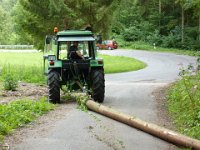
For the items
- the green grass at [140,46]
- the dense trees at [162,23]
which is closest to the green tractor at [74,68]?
the green grass at [140,46]

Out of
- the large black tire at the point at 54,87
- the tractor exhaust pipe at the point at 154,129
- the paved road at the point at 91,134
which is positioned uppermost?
the large black tire at the point at 54,87

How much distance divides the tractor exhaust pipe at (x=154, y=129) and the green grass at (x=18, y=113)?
5.06ft

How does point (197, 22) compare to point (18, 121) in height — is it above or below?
above

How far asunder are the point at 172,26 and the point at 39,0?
115 feet

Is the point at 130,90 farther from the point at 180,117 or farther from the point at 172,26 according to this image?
the point at 172,26

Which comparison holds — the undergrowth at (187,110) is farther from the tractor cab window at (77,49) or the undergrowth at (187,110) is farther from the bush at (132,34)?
the bush at (132,34)

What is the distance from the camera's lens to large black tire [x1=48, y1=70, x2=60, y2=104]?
1438 cm

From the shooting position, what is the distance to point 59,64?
14.9 metres

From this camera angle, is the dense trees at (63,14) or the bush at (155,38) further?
the bush at (155,38)

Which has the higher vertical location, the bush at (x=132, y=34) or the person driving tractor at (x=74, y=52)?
the bush at (x=132, y=34)

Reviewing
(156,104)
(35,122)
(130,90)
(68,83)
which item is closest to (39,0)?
(130,90)

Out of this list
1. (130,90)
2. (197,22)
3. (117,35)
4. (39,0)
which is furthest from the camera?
(117,35)

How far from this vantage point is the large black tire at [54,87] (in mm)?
14375

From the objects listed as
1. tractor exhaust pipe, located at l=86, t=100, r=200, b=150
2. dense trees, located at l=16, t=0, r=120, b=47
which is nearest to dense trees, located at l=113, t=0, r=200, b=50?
dense trees, located at l=16, t=0, r=120, b=47
